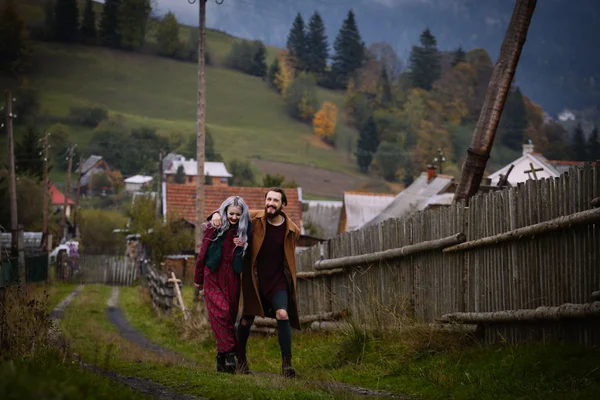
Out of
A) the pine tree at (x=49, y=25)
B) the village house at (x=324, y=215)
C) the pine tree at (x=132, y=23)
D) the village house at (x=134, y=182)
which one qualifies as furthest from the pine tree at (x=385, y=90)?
the village house at (x=324, y=215)

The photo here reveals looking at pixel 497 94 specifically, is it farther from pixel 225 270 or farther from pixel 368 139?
pixel 368 139

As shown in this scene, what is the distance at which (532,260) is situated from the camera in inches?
350

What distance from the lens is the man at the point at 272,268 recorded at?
10578 mm

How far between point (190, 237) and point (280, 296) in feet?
133

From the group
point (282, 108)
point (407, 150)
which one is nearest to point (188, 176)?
point (407, 150)

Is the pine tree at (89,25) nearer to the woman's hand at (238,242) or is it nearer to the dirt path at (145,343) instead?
the dirt path at (145,343)

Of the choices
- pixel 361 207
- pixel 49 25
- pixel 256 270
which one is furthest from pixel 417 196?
pixel 49 25

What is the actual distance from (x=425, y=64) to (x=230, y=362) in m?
175

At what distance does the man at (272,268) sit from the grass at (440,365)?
2.33 ft

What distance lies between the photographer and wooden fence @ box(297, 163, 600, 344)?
8.22m

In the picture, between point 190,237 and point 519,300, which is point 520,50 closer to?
point 519,300

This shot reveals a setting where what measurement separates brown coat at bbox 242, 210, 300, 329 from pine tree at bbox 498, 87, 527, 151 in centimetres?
10023

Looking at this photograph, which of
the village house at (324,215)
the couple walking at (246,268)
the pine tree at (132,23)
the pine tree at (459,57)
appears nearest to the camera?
the couple walking at (246,268)

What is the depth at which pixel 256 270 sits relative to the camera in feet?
35.6
